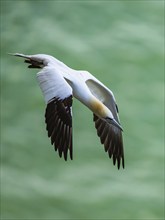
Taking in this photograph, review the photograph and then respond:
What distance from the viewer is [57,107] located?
2881 mm

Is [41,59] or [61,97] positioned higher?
[41,59]

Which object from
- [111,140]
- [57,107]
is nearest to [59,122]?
[57,107]

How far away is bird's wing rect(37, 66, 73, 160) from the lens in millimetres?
2832

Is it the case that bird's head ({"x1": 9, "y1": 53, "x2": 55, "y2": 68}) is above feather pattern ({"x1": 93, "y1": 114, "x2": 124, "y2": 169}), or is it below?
above

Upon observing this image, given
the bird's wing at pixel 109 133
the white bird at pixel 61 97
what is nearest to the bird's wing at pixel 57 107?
the white bird at pixel 61 97

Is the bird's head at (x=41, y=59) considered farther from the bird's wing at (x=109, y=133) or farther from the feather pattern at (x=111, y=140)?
the feather pattern at (x=111, y=140)

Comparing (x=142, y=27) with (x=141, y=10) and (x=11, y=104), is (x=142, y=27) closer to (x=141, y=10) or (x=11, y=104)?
(x=141, y=10)

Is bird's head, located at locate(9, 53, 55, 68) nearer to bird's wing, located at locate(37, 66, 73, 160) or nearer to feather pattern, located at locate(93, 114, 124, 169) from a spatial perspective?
bird's wing, located at locate(37, 66, 73, 160)

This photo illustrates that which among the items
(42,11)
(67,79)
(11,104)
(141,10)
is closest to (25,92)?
(11,104)

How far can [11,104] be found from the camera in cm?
586

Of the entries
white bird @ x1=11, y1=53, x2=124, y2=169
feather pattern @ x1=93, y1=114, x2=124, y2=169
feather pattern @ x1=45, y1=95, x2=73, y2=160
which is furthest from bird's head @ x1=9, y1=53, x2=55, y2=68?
feather pattern @ x1=93, y1=114, x2=124, y2=169

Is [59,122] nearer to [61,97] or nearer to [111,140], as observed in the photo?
[61,97]

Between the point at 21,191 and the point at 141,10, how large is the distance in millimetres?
1561

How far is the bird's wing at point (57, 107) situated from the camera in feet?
9.29
